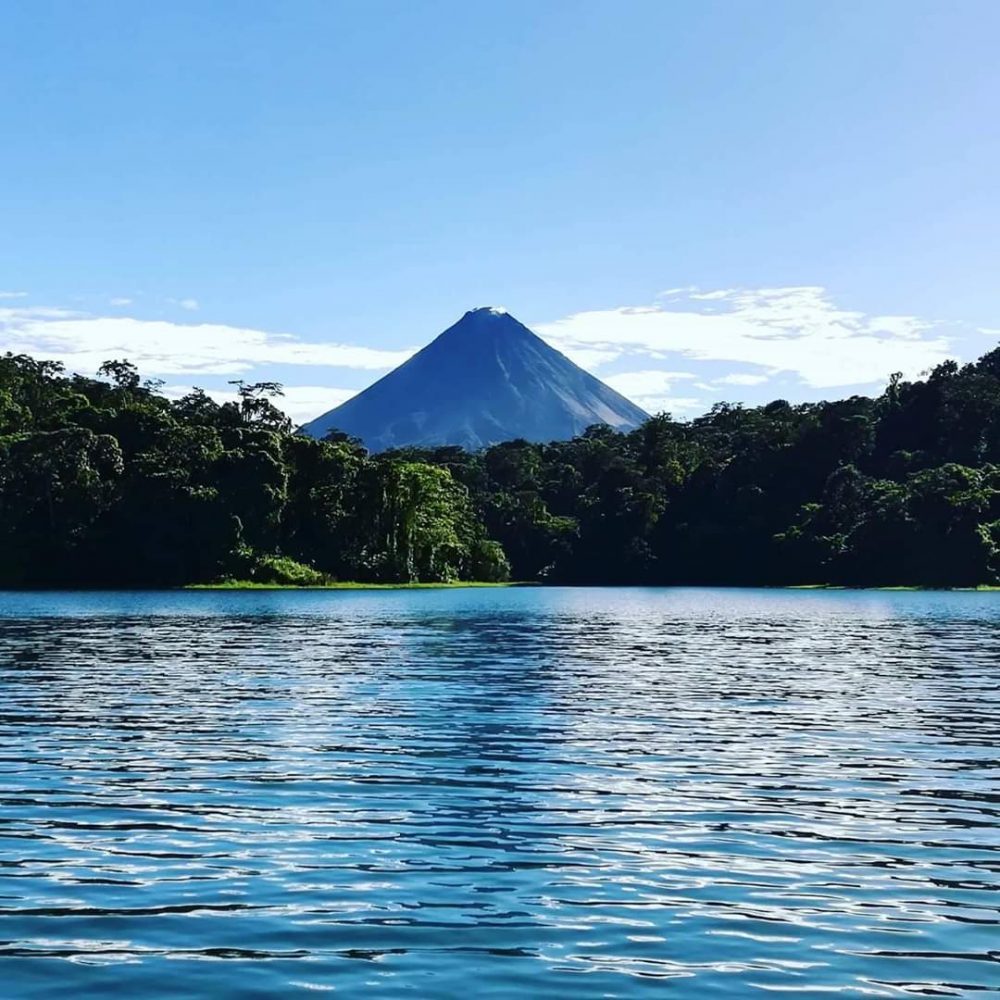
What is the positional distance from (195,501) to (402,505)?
26.2 m

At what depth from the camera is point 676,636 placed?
60562mm

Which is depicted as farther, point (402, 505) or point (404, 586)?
point (402, 505)

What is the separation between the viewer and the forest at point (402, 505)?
136m

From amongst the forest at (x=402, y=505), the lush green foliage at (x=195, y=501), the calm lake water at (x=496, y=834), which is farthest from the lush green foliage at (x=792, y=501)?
the calm lake water at (x=496, y=834)

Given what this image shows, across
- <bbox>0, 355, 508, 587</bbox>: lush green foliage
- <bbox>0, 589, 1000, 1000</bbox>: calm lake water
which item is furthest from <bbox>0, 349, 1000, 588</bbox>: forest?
<bbox>0, 589, 1000, 1000</bbox>: calm lake water

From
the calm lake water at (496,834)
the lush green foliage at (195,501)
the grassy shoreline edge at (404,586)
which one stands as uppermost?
A: the lush green foliage at (195,501)

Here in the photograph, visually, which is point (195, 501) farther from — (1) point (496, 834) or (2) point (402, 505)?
(1) point (496, 834)

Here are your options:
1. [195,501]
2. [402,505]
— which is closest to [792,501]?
[402,505]

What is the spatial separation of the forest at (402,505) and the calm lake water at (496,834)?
100 m

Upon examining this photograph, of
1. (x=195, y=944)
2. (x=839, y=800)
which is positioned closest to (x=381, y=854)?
(x=195, y=944)

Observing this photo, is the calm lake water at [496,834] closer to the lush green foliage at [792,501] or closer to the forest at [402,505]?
the forest at [402,505]

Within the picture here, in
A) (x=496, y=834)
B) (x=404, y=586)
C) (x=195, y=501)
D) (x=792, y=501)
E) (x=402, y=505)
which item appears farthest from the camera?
(x=792, y=501)

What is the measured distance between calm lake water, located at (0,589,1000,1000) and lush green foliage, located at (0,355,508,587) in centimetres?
9942

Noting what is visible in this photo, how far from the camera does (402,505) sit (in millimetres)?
151750
